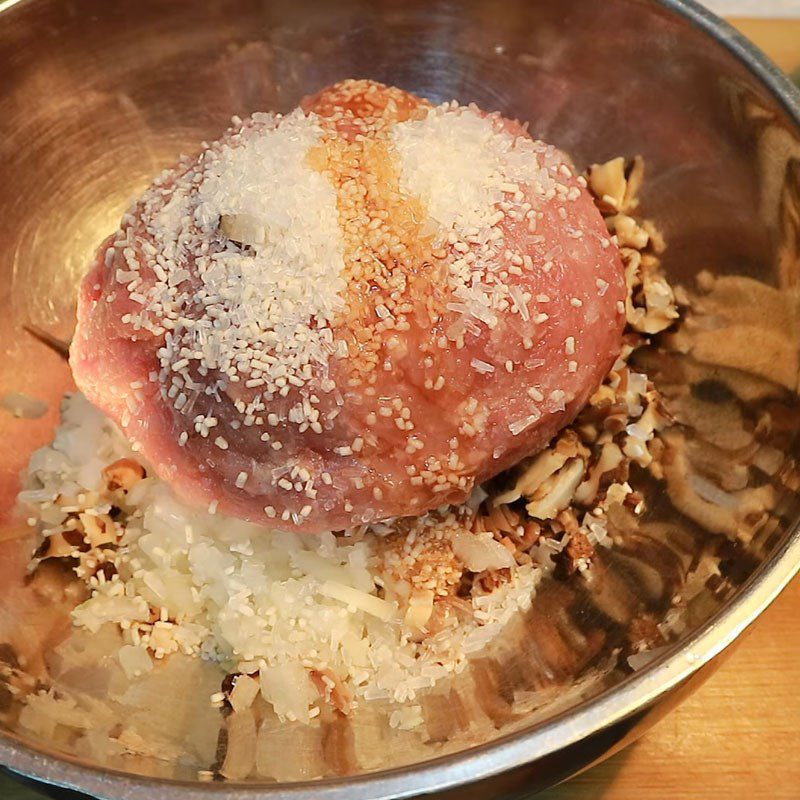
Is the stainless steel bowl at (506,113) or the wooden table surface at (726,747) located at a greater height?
the stainless steel bowl at (506,113)

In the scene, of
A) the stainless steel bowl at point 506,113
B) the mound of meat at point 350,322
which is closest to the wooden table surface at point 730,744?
the stainless steel bowl at point 506,113

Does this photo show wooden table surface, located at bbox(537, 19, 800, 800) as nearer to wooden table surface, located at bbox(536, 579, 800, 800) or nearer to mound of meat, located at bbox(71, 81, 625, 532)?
wooden table surface, located at bbox(536, 579, 800, 800)

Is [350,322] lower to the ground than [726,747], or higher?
higher

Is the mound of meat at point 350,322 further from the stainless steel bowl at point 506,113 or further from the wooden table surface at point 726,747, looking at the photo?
the wooden table surface at point 726,747

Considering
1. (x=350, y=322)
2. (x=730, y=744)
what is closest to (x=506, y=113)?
(x=350, y=322)

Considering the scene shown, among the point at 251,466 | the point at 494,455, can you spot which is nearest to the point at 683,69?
the point at 494,455

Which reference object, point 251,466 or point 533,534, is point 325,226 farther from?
point 533,534

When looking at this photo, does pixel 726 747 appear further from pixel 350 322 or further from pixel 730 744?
pixel 350 322
